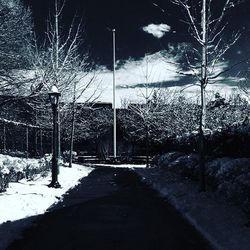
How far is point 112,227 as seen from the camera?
8094 millimetres

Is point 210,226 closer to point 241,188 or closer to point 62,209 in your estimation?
point 241,188

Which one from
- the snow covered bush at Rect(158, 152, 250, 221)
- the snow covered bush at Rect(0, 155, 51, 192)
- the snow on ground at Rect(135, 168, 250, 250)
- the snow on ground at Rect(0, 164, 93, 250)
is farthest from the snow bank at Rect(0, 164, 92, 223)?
the snow covered bush at Rect(158, 152, 250, 221)

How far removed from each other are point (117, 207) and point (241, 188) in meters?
3.32

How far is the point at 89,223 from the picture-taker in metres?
8.52

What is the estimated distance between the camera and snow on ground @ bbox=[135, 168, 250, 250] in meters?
6.52

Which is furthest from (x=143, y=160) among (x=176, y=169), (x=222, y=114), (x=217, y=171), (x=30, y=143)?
(x=217, y=171)

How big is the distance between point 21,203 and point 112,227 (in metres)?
3.53

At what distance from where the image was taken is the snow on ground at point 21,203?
24.5 feet

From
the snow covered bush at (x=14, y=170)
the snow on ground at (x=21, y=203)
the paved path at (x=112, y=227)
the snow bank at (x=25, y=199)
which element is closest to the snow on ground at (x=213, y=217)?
the paved path at (x=112, y=227)

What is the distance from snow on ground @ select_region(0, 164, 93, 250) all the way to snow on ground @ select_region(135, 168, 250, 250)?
137 inches

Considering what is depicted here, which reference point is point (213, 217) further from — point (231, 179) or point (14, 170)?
point (14, 170)

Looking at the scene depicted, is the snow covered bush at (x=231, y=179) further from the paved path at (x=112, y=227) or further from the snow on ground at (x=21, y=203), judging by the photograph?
the snow on ground at (x=21, y=203)

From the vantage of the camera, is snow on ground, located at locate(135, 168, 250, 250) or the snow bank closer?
snow on ground, located at locate(135, 168, 250, 250)

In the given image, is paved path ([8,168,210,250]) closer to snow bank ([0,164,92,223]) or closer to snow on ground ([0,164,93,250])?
snow on ground ([0,164,93,250])
